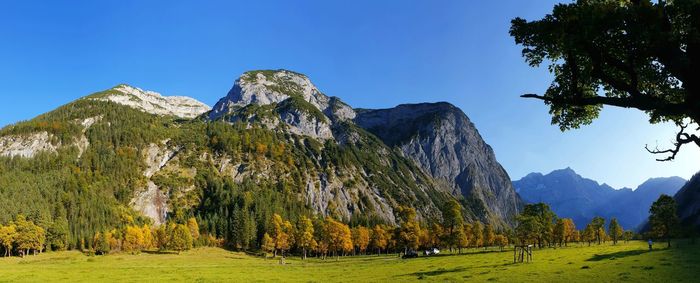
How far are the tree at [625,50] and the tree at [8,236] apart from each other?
18498 cm

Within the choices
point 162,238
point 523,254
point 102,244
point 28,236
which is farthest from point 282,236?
point 523,254

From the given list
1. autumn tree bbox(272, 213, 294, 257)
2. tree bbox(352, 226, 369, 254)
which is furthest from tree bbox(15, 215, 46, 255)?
tree bbox(352, 226, 369, 254)

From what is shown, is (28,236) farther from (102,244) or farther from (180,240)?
(180,240)

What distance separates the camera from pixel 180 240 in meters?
159

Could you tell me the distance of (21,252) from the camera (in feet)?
491

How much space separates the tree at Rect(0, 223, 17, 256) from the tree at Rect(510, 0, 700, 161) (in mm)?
184980

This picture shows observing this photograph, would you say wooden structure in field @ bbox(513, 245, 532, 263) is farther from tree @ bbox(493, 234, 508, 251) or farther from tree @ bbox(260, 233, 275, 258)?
tree @ bbox(260, 233, 275, 258)

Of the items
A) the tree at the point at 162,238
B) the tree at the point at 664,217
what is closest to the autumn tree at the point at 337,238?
the tree at the point at 162,238

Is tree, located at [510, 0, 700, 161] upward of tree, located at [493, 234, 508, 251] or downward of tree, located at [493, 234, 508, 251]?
upward

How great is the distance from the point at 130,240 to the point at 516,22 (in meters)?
189

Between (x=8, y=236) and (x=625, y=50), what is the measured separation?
18861cm

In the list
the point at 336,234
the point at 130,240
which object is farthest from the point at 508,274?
the point at 130,240

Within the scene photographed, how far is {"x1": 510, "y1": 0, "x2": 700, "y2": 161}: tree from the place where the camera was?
589 inches

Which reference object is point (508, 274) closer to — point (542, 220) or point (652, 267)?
point (652, 267)
